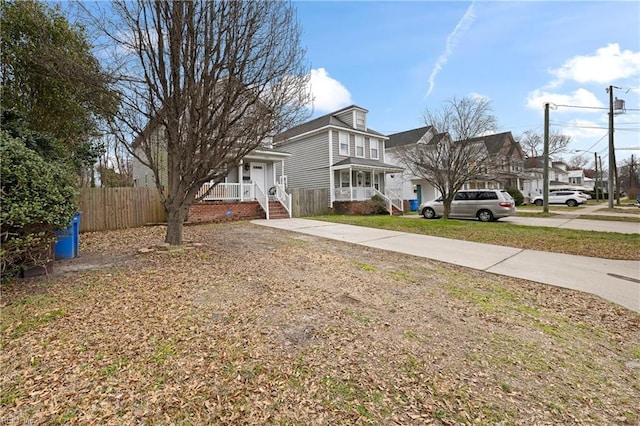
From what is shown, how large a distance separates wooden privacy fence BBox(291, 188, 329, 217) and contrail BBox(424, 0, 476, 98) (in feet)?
27.6

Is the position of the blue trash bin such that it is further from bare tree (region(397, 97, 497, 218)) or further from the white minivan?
the white minivan

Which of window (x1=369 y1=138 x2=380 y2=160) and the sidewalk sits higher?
window (x1=369 y1=138 x2=380 y2=160)

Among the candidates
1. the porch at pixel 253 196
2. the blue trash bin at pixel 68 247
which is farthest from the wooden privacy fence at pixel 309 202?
the blue trash bin at pixel 68 247

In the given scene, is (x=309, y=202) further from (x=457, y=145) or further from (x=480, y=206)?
(x=480, y=206)

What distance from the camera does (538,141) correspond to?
1773 inches

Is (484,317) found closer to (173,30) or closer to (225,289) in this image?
(225,289)

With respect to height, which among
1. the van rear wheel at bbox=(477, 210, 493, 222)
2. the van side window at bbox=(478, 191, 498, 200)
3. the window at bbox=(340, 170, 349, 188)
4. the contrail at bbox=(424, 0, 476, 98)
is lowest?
the van rear wheel at bbox=(477, 210, 493, 222)

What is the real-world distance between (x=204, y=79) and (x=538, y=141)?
5327 centimetres

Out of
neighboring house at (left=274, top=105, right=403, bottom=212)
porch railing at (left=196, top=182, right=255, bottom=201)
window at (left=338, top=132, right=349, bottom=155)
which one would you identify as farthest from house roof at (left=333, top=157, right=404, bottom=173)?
porch railing at (left=196, top=182, right=255, bottom=201)

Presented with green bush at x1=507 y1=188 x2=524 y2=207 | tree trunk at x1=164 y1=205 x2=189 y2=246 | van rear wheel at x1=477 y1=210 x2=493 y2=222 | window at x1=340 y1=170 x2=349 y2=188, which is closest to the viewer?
tree trunk at x1=164 y1=205 x2=189 y2=246

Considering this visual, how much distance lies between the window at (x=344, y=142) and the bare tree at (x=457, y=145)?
7.06m

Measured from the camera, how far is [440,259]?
271 inches

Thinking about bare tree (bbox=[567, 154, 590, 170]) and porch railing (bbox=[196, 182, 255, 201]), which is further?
bare tree (bbox=[567, 154, 590, 170])

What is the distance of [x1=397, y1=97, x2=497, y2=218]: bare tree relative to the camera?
44.0ft
